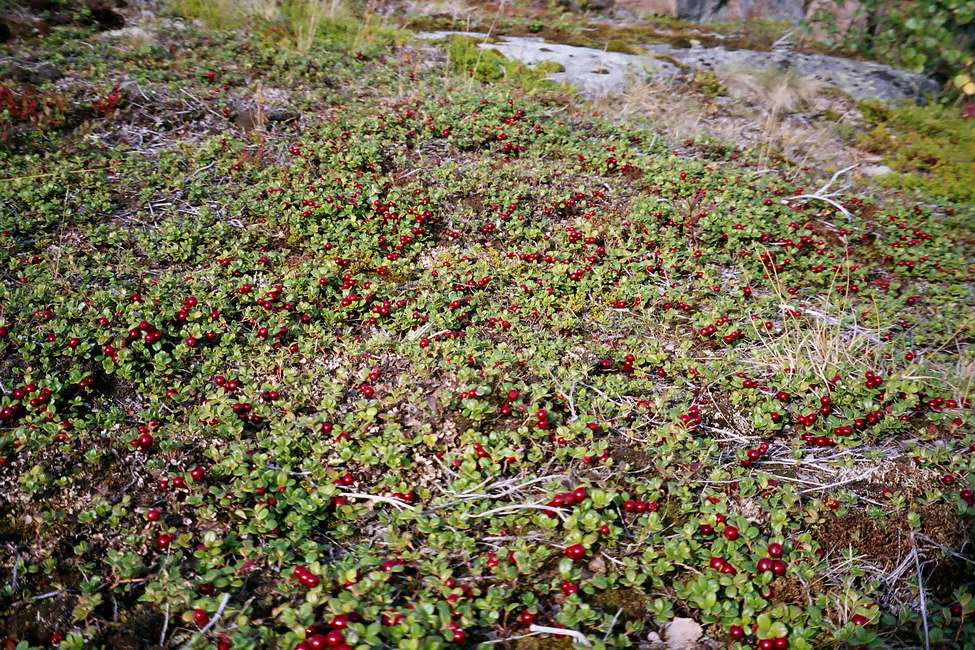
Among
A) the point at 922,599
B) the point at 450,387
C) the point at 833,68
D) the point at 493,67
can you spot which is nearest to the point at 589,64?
the point at 493,67

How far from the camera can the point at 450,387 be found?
156 inches

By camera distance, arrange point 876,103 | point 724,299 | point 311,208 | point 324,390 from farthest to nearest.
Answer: point 876,103 → point 311,208 → point 724,299 → point 324,390

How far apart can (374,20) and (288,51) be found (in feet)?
9.14

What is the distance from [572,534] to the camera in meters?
2.98

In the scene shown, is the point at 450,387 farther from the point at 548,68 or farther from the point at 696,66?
→ the point at 696,66

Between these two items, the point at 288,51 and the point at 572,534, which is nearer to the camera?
the point at 572,534

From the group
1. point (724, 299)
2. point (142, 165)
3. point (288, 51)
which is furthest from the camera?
point (288, 51)

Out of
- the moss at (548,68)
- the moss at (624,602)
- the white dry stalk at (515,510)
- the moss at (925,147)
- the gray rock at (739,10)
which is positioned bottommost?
the moss at (624,602)

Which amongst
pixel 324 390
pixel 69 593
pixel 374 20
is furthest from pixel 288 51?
pixel 69 593

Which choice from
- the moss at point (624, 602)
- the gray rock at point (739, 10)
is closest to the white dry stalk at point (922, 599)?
the moss at point (624, 602)

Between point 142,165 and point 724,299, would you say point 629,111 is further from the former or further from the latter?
point 142,165

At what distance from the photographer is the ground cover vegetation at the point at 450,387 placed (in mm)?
2742

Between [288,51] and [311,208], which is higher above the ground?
[288,51]

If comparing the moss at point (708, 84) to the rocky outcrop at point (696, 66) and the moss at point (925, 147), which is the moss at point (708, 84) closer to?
the rocky outcrop at point (696, 66)
